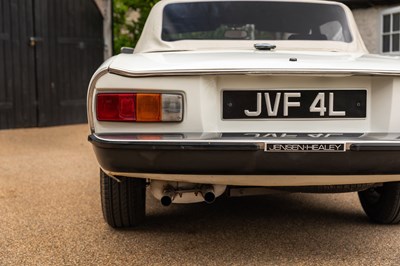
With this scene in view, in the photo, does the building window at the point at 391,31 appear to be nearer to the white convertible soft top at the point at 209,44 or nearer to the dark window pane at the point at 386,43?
the dark window pane at the point at 386,43

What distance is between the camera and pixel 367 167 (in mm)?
2250

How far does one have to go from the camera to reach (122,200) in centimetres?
285

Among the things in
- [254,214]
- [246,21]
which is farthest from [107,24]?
[254,214]

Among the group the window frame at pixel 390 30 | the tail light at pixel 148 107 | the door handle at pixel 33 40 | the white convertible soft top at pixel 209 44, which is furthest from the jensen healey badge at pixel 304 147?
the window frame at pixel 390 30

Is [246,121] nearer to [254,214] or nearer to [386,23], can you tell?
[254,214]

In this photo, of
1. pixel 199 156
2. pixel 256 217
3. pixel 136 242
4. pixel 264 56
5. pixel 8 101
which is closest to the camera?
pixel 199 156

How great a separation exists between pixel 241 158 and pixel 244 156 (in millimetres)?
16

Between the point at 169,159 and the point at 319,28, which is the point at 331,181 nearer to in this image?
the point at 169,159

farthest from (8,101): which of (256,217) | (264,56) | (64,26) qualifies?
(264,56)

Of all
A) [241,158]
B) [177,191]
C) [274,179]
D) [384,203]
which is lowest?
[384,203]

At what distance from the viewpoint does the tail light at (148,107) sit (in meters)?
2.32

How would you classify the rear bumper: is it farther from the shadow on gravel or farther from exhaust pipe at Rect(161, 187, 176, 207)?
the shadow on gravel

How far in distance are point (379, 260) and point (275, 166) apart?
0.83m

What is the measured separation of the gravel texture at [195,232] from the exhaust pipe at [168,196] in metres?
0.28
